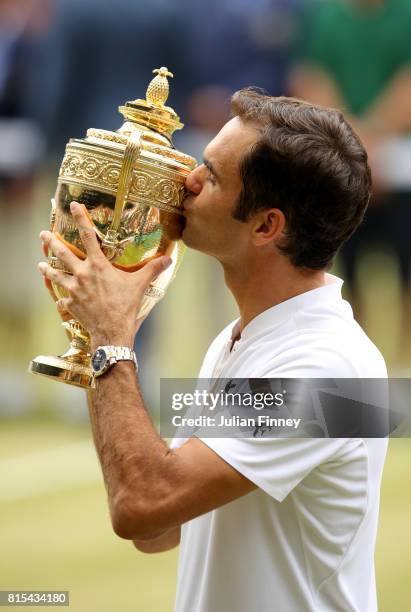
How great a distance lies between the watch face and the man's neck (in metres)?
0.36

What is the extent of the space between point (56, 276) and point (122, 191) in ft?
0.75

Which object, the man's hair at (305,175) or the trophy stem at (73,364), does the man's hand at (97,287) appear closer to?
the trophy stem at (73,364)

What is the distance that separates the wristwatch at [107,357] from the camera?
257cm

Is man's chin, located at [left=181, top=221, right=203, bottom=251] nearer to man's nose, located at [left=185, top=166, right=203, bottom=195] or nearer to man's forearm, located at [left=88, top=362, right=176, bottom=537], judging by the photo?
man's nose, located at [left=185, top=166, right=203, bottom=195]

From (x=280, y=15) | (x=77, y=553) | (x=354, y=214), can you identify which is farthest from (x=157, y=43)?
(x=354, y=214)

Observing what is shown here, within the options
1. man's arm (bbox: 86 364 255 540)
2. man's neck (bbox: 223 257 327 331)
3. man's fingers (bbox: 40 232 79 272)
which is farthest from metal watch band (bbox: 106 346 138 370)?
man's neck (bbox: 223 257 327 331)

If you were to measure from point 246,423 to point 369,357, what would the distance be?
11.7 inches

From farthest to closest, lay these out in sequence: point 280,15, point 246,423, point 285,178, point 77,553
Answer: point 280,15, point 77,553, point 285,178, point 246,423

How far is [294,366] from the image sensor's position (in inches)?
98.9

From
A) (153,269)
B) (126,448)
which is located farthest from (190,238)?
(126,448)

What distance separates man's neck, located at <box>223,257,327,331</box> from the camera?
2.74m

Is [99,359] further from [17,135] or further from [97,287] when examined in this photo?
[17,135]

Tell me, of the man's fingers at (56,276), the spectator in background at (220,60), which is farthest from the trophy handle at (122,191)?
the spectator in background at (220,60)

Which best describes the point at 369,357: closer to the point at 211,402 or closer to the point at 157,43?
the point at 211,402
